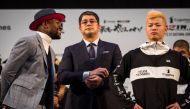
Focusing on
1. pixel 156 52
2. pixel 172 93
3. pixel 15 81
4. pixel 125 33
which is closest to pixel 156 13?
pixel 156 52

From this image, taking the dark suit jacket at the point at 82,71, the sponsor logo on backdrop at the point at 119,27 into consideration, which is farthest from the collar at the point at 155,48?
the sponsor logo on backdrop at the point at 119,27

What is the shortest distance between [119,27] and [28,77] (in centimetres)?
322

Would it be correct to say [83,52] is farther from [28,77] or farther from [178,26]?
[178,26]

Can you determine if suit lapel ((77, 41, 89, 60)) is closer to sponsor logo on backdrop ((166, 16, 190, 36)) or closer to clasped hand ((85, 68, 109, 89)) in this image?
clasped hand ((85, 68, 109, 89))

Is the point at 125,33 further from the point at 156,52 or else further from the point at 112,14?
the point at 156,52

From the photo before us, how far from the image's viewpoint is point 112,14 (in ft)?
21.8

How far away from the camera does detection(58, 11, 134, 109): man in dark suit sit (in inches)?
150

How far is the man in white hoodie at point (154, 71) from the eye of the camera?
353cm

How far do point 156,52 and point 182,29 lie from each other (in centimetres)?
303

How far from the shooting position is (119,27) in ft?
21.6

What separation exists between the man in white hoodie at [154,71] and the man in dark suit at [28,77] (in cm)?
67

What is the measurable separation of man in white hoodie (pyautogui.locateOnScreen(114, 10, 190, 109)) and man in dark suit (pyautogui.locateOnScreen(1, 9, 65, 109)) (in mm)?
666
